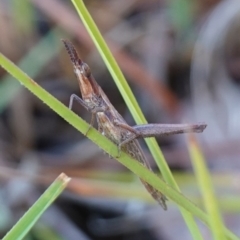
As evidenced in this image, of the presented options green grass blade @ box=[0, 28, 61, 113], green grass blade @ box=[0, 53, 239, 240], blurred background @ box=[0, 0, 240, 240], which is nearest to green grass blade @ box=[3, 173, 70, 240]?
green grass blade @ box=[0, 53, 239, 240]

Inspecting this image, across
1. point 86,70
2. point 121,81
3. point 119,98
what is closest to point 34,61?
point 119,98

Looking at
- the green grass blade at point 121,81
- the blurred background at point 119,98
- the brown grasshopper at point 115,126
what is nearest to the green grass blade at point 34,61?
the blurred background at point 119,98

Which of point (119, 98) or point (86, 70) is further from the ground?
point (119, 98)

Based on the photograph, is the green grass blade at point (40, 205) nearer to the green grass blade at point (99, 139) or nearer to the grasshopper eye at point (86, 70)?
the green grass blade at point (99, 139)

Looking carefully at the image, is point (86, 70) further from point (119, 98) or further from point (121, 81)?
point (119, 98)

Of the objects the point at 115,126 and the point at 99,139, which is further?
the point at 115,126

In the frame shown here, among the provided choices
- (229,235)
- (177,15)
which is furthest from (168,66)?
(229,235)
